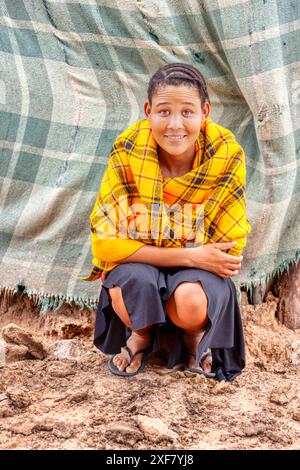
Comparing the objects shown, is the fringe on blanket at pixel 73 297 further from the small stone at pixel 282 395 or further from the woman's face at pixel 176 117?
the woman's face at pixel 176 117

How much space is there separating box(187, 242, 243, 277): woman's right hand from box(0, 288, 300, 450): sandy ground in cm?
34

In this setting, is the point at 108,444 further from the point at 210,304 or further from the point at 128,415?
the point at 210,304

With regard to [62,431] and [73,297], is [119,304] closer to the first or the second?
[62,431]

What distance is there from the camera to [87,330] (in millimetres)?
2904

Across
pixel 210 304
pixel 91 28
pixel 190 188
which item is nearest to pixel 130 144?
pixel 190 188

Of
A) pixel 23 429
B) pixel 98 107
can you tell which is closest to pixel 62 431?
pixel 23 429

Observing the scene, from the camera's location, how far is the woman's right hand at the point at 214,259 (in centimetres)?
224

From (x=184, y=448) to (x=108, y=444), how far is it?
0.62 ft

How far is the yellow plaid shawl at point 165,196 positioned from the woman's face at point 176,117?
0.21ft

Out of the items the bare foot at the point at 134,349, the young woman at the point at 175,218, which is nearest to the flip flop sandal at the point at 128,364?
the bare foot at the point at 134,349

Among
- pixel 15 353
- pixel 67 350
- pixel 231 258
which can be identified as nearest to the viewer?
pixel 231 258

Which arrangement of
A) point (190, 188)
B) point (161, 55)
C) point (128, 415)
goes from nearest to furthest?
point (128, 415)
point (190, 188)
point (161, 55)

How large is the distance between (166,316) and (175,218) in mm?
296

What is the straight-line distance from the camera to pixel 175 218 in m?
2.28
